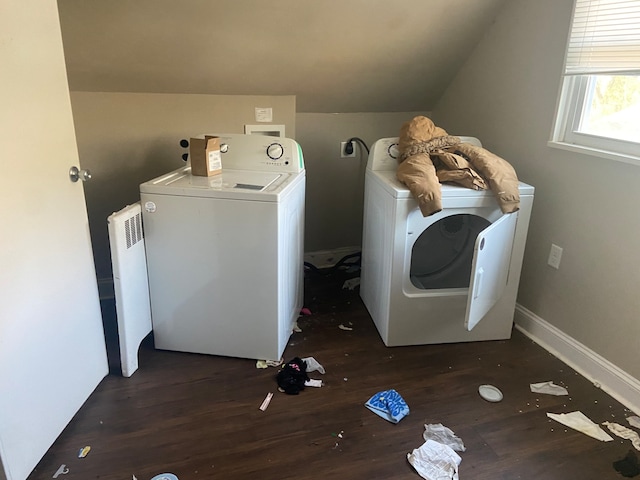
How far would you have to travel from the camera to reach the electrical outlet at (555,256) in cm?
223

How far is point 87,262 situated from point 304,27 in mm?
1425

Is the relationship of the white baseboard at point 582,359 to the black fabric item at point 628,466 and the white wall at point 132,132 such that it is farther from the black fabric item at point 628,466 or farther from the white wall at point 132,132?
the white wall at point 132,132

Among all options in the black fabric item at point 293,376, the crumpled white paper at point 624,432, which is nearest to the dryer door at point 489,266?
the crumpled white paper at point 624,432

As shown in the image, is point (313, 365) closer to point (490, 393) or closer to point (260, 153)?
point (490, 393)

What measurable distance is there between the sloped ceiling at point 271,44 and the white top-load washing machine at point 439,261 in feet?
1.74

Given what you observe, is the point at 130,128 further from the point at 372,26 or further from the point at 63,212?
the point at 372,26

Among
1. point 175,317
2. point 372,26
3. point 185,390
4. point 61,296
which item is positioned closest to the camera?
point 61,296

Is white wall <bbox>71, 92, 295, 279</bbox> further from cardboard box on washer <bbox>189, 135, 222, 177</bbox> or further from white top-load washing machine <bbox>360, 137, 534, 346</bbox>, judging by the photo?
white top-load washing machine <bbox>360, 137, 534, 346</bbox>

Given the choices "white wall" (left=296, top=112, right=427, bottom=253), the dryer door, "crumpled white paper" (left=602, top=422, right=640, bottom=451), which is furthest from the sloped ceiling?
"crumpled white paper" (left=602, top=422, right=640, bottom=451)

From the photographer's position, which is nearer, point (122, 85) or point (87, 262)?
point (87, 262)

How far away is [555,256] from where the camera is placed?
225 centimetres

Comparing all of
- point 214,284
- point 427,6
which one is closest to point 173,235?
point 214,284

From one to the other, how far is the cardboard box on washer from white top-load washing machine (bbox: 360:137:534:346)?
79cm

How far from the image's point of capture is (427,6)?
2232mm
